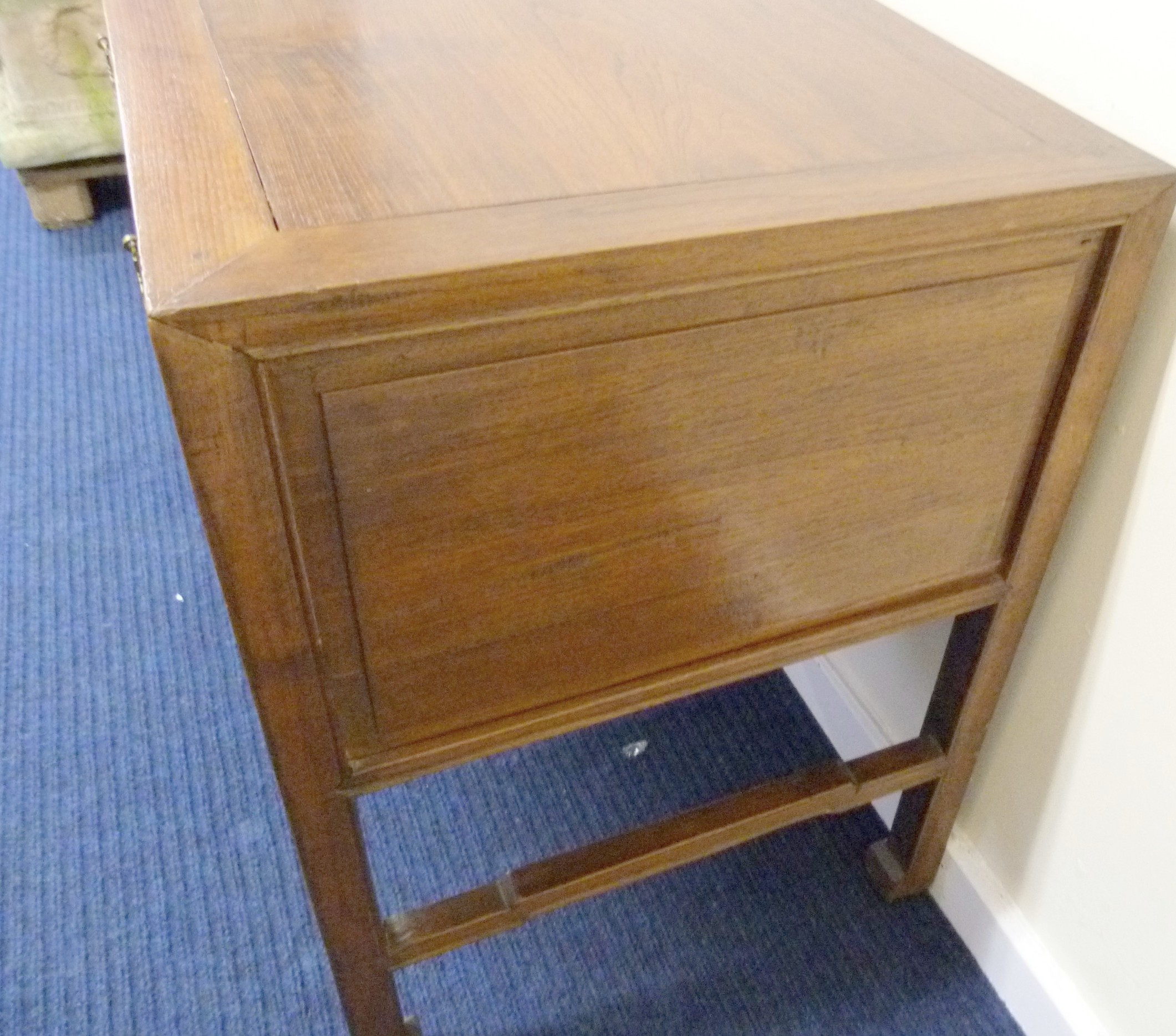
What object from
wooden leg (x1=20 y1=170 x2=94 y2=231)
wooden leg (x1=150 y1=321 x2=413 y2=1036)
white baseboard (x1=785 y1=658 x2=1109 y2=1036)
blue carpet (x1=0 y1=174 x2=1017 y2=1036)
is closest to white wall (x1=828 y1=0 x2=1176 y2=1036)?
white baseboard (x1=785 y1=658 x2=1109 y2=1036)

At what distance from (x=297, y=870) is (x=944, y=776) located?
2.00 feet

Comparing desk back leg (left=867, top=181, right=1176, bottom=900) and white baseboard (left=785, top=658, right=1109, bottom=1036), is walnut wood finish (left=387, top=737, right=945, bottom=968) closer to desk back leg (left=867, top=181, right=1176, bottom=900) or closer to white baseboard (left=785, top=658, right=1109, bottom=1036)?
desk back leg (left=867, top=181, right=1176, bottom=900)

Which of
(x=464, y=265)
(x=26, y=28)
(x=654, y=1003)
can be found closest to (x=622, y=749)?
(x=654, y=1003)

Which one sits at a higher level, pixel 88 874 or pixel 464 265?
pixel 464 265

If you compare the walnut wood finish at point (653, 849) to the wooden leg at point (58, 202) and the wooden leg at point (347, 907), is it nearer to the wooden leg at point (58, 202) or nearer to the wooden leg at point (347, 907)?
the wooden leg at point (347, 907)

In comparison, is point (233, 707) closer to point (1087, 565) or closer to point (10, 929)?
point (10, 929)

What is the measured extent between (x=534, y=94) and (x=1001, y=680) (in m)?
0.53

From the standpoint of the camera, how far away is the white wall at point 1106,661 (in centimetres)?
60


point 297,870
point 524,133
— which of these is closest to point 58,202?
point 297,870

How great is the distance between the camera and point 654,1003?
900 millimetres

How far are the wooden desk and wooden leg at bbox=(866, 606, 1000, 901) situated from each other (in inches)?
1.6

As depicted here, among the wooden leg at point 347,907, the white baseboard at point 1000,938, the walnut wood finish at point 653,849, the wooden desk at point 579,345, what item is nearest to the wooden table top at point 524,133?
the wooden desk at point 579,345

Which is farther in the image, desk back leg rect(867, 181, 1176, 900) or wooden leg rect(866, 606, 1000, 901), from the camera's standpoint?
wooden leg rect(866, 606, 1000, 901)

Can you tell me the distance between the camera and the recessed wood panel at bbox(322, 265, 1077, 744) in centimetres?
48
